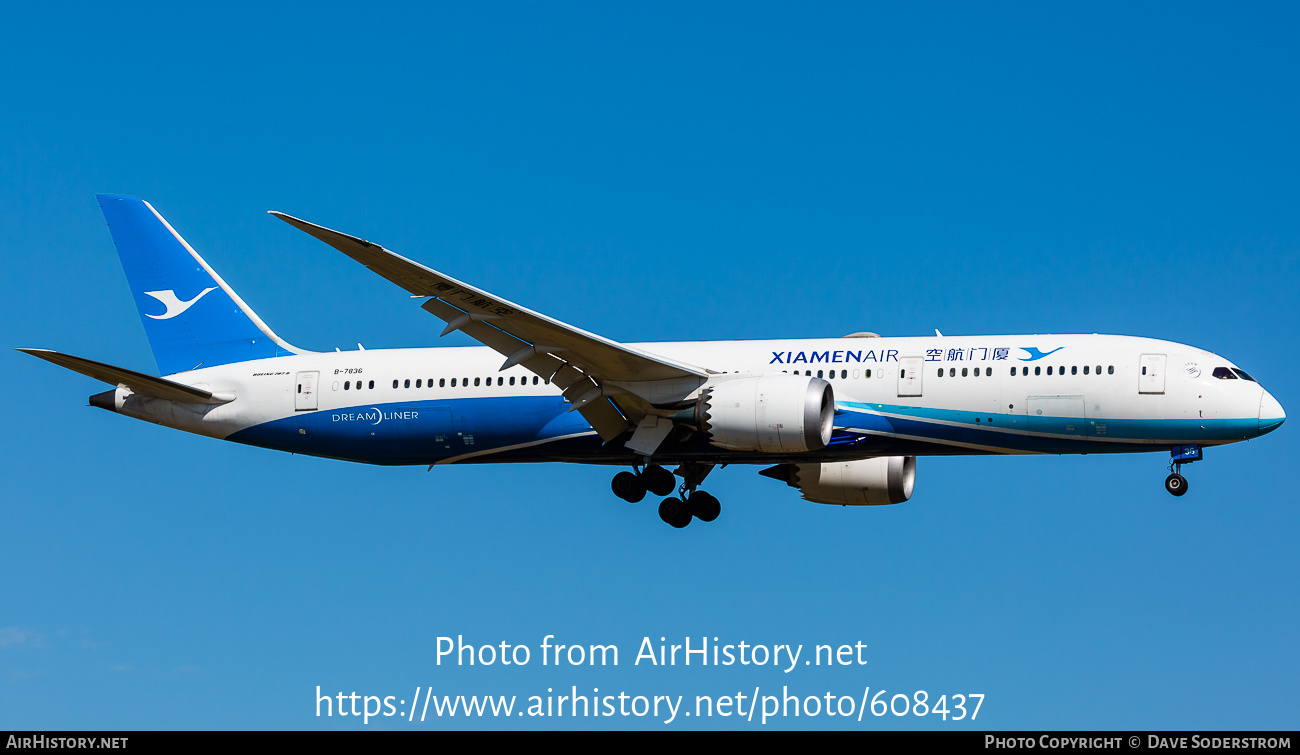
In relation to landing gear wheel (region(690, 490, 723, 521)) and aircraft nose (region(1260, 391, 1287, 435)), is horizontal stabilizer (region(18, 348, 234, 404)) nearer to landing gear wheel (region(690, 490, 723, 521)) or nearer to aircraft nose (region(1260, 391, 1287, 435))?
landing gear wheel (region(690, 490, 723, 521))

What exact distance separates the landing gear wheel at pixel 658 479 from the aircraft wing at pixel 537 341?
1.92m

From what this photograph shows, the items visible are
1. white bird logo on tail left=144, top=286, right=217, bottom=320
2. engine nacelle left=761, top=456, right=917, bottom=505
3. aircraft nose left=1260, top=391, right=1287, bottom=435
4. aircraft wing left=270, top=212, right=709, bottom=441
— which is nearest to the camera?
aircraft wing left=270, top=212, right=709, bottom=441

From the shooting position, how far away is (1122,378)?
1201 inches

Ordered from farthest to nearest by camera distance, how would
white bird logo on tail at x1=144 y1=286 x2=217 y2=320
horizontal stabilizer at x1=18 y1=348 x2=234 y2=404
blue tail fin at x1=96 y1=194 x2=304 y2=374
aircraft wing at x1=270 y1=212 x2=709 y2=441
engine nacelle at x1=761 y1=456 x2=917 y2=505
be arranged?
1. white bird logo on tail at x1=144 y1=286 x2=217 y2=320
2. blue tail fin at x1=96 y1=194 x2=304 y2=374
3. engine nacelle at x1=761 y1=456 x2=917 y2=505
4. horizontal stabilizer at x1=18 y1=348 x2=234 y2=404
5. aircraft wing at x1=270 y1=212 x2=709 y2=441

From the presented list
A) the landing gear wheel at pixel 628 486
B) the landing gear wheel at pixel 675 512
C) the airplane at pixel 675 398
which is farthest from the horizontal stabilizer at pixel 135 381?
the landing gear wheel at pixel 675 512

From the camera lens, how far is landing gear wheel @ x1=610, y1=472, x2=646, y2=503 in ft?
113

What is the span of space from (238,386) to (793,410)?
14.4m

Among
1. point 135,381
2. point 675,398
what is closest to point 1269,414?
point 675,398

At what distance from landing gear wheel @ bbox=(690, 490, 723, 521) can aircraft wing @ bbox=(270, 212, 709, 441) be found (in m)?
3.26

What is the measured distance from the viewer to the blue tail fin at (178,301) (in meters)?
37.5

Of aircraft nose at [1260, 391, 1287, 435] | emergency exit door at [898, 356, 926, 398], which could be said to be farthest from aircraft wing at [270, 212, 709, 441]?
aircraft nose at [1260, 391, 1287, 435]
